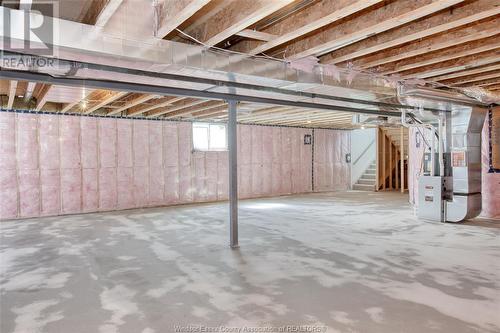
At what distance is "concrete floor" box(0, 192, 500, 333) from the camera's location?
7.39 feet

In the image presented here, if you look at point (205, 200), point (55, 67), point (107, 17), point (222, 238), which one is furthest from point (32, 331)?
point (205, 200)

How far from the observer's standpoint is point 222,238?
450cm

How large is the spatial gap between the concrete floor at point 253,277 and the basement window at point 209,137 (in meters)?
3.25

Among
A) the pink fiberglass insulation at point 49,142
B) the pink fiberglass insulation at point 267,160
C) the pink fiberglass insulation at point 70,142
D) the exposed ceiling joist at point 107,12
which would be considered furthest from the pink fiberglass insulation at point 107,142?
the exposed ceiling joist at point 107,12

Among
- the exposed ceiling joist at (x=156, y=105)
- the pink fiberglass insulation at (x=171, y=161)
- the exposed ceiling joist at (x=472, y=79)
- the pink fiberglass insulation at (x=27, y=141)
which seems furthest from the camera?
the pink fiberglass insulation at (x=171, y=161)

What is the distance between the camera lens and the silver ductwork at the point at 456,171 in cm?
536

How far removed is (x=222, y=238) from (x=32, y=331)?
2573 mm

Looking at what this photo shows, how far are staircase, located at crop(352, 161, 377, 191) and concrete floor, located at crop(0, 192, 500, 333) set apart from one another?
5.47 m

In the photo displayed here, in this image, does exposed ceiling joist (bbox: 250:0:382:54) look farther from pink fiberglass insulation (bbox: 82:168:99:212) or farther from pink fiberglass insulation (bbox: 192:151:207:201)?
pink fiberglass insulation (bbox: 192:151:207:201)

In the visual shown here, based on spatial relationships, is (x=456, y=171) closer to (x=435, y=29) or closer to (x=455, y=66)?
(x=455, y=66)

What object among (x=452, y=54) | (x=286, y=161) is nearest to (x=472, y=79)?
(x=452, y=54)

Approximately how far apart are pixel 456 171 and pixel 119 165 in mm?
6238

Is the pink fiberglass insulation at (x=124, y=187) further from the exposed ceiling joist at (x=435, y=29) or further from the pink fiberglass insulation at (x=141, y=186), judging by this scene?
the exposed ceiling joist at (x=435, y=29)

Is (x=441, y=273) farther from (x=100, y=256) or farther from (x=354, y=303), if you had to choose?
(x=100, y=256)
